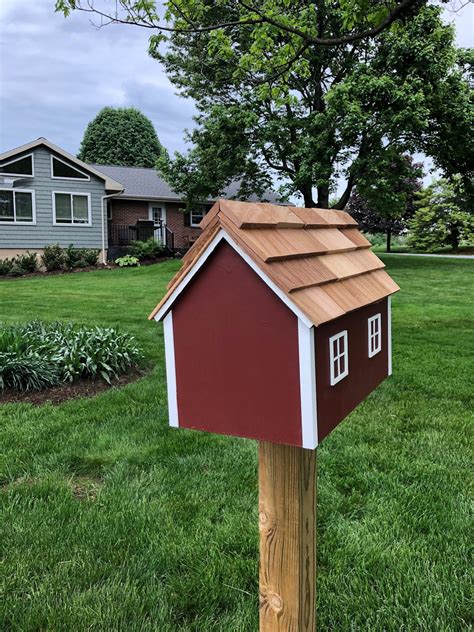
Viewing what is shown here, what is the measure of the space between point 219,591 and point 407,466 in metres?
1.55

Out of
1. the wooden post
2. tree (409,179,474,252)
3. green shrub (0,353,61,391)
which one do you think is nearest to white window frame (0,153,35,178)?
green shrub (0,353,61,391)

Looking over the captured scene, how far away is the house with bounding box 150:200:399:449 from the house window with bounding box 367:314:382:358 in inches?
7.1

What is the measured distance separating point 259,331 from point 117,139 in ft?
140

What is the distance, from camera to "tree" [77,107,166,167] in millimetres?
40344

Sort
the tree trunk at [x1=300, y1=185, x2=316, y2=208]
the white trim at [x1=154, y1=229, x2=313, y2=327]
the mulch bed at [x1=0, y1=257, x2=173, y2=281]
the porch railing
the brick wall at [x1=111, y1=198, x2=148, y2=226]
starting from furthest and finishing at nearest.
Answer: the brick wall at [x1=111, y1=198, x2=148, y2=226]
the porch railing
the mulch bed at [x1=0, y1=257, x2=173, y2=281]
the tree trunk at [x1=300, y1=185, x2=316, y2=208]
the white trim at [x1=154, y1=229, x2=313, y2=327]

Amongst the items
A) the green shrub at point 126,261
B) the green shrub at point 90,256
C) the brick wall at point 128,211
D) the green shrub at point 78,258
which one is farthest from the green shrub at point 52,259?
the brick wall at point 128,211

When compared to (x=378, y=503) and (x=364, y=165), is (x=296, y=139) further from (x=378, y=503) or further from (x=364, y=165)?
(x=378, y=503)

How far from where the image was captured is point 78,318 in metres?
8.31

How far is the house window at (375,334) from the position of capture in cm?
157

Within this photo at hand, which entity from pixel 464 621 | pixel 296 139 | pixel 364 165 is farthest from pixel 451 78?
pixel 464 621

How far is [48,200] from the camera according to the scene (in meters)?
19.2

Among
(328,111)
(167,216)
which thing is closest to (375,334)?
(328,111)

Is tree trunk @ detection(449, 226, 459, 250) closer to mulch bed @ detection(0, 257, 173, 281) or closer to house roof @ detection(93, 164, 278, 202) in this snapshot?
house roof @ detection(93, 164, 278, 202)

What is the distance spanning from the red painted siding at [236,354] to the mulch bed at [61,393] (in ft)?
11.7
